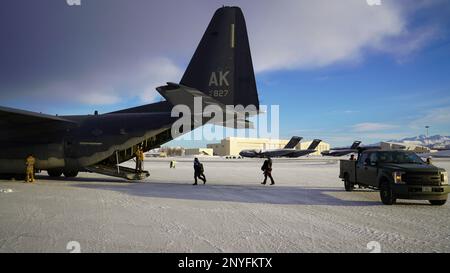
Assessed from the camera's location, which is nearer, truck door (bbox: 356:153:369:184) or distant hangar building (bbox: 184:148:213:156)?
truck door (bbox: 356:153:369:184)

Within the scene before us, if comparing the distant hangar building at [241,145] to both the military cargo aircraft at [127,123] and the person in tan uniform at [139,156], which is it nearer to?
the person in tan uniform at [139,156]

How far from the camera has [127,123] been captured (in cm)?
1705

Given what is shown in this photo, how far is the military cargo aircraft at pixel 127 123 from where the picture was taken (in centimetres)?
1561

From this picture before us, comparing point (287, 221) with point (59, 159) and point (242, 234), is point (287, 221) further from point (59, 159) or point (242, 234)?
point (59, 159)

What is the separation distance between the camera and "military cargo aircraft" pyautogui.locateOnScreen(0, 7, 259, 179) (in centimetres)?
1561

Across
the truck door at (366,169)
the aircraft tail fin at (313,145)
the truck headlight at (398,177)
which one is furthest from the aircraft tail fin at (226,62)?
the aircraft tail fin at (313,145)

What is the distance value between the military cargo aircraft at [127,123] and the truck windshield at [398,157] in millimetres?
6144

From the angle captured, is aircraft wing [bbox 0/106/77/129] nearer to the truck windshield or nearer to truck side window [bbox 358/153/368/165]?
truck side window [bbox 358/153/368/165]

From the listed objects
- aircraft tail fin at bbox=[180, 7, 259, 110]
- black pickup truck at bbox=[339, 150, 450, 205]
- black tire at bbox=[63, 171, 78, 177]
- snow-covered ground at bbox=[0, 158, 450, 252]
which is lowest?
snow-covered ground at bbox=[0, 158, 450, 252]

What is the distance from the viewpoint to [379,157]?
11.6m

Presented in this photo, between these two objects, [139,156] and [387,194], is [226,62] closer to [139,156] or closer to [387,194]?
[139,156]

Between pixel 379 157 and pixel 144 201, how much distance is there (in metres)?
8.93

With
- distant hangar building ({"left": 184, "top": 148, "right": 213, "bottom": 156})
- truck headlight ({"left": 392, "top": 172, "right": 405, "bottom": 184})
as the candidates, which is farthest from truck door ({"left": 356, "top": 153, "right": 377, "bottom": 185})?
distant hangar building ({"left": 184, "top": 148, "right": 213, "bottom": 156})
